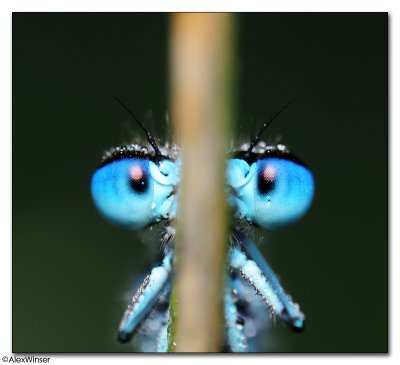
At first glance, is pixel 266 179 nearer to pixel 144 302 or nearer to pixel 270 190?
pixel 270 190

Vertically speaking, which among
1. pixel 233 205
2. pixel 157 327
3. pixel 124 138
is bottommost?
pixel 157 327

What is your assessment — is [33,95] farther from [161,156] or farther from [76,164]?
[161,156]

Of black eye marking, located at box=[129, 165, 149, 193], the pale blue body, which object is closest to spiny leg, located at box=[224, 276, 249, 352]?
the pale blue body

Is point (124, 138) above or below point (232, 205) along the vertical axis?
above

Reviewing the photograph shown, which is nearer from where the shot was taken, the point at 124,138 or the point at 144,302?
the point at 144,302

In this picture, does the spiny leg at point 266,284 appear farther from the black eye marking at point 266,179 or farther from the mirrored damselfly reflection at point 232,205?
the black eye marking at point 266,179

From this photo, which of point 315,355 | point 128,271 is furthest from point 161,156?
point 315,355

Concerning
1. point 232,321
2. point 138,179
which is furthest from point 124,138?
point 232,321
